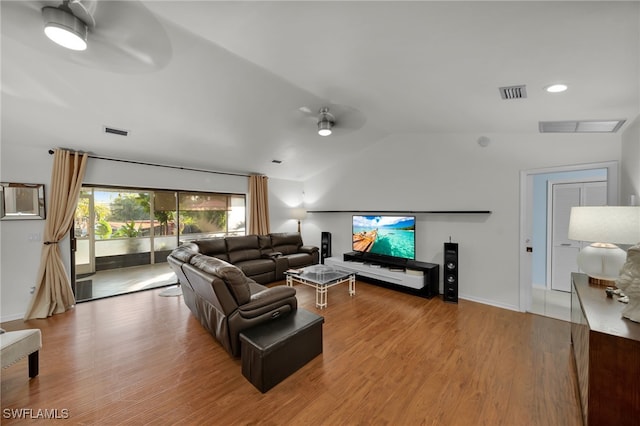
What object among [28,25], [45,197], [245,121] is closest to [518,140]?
[245,121]

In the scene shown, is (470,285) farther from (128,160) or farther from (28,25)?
(128,160)

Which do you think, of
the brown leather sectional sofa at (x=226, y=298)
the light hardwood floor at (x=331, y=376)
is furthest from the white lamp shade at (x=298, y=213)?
the light hardwood floor at (x=331, y=376)

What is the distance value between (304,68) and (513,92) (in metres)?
1.88

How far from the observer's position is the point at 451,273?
12.5ft

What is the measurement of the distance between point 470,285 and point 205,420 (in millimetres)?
3944

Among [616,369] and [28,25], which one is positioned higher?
[28,25]

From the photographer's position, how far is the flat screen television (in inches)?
171

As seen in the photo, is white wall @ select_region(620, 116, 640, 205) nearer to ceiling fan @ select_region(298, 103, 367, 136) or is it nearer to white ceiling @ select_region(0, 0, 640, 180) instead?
white ceiling @ select_region(0, 0, 640, 180)

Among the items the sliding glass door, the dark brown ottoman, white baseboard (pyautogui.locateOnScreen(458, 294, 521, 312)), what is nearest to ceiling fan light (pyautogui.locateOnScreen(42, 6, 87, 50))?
the dark brown ottoman

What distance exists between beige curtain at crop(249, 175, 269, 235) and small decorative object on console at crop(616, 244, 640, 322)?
5.41 m

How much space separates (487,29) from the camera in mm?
1405

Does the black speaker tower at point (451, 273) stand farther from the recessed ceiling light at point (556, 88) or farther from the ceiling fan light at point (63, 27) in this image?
the ceiling fan light at point (63, 27)

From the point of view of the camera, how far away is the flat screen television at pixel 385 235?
4.35 metres
